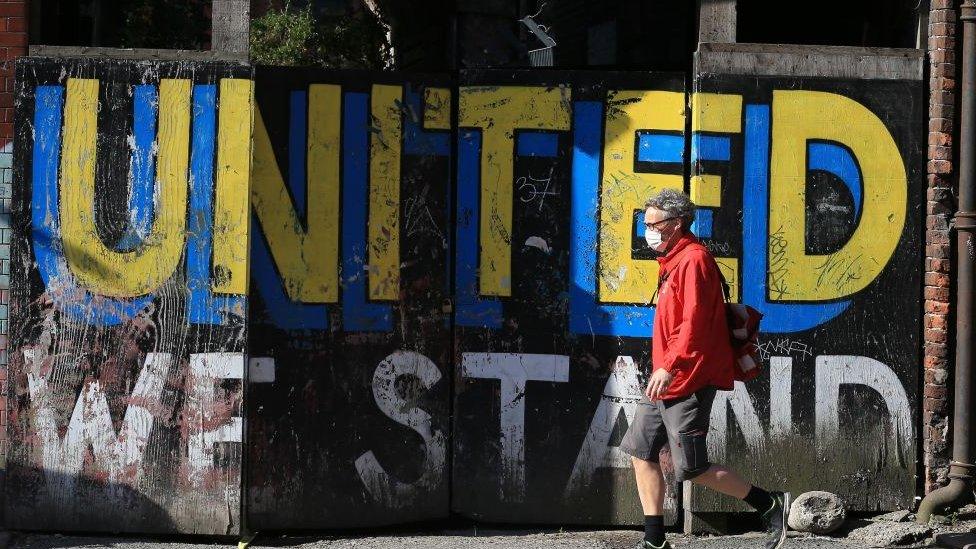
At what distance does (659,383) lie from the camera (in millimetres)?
4914

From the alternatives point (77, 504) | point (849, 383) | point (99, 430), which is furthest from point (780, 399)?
point (77, 504)

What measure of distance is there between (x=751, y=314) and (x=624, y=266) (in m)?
0.93

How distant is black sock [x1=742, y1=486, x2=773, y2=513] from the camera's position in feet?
17.1

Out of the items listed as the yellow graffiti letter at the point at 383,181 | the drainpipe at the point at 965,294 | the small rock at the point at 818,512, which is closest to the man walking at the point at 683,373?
the small rock at the point at 818,512

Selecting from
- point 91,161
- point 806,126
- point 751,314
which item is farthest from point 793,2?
point 91,161

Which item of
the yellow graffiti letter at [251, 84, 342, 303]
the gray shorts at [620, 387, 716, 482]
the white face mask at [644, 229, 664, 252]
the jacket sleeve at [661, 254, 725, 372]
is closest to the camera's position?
the jacket sleeve at [661, 254, 725, 372]

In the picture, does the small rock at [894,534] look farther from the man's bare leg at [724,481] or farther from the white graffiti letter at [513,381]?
the white graffiti letter at [513,381]

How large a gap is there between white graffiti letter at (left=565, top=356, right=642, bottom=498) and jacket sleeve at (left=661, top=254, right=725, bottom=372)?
932 millimetres

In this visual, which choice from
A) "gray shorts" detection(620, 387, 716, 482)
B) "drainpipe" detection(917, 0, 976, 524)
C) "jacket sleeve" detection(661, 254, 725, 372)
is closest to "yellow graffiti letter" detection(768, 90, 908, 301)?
"drainpipe" detection(917, 0, 976, 524)

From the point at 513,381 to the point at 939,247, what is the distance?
248cm

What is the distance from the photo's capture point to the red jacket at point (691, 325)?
4906mm

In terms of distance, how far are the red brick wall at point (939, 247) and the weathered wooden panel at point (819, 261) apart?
80 mm

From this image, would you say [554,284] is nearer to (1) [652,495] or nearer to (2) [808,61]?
(1) [652,495]

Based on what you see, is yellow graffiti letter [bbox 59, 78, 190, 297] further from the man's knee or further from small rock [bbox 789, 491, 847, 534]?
small rock [bbox 789, 491, 847, 534]
